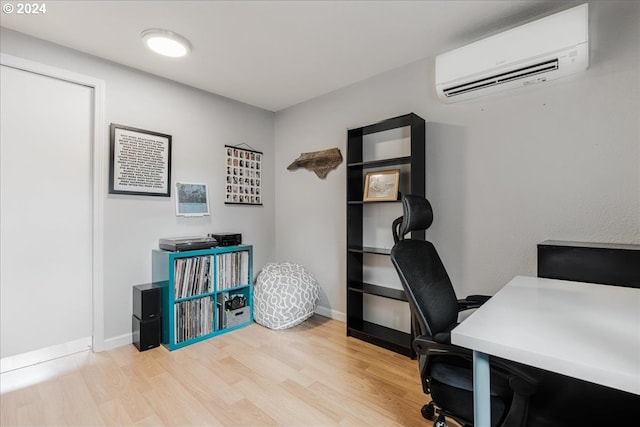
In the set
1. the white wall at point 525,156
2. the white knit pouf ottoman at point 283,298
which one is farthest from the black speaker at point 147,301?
the white wall at point 525,156

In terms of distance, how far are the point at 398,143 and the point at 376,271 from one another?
3.97 feet

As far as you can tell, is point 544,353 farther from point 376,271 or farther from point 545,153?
point 376,271

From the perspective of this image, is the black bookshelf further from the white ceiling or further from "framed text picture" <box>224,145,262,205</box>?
"framed text picture" <box>224,145,262,205</box>

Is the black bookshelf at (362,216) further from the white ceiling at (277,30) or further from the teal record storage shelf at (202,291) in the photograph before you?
the teal record storage shelf at (202,291)

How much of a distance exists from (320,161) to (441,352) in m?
2.48

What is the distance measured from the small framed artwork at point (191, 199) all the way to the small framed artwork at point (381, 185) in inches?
64.6

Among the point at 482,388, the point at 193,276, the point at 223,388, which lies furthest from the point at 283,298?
the point at 482,388

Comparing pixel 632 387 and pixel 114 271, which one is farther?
pixel 114 271

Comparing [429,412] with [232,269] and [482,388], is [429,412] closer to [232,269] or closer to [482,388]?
[482,388]

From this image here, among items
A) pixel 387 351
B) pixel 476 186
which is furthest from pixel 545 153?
pixel 387 351

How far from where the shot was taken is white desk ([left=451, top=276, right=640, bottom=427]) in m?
0.69

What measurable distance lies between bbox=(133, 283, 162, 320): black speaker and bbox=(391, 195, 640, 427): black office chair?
212 centimetres

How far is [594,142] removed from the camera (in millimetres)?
1765

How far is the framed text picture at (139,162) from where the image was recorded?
2467 mm
